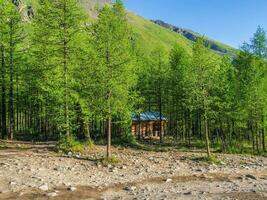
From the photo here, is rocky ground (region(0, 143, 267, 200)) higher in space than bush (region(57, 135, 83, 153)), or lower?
lower

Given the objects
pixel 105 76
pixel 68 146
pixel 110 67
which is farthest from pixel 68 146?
pixel 110 67

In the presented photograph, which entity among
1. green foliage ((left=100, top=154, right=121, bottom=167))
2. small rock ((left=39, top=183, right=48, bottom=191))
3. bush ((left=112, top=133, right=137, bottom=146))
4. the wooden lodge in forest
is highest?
the wooden lodge in forest

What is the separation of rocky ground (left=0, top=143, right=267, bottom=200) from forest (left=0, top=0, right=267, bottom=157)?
2.87 meters

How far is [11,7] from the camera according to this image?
1545 inches

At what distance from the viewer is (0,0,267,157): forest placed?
30531 mm

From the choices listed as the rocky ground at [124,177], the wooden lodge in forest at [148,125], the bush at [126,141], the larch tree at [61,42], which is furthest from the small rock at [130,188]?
the wooden lodge in forest at [148,125]

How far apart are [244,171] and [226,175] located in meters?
2.68

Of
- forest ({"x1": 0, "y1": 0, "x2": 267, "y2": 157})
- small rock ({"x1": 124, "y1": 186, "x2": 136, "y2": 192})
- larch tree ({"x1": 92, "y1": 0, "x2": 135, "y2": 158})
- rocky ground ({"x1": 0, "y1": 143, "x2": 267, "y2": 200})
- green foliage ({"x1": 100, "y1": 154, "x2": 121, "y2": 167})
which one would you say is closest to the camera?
rocky ground ({"x1": 0, "y1": 143, "x2": 267, "y2": 200})

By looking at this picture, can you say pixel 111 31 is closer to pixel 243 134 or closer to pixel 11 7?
pixel 11 7

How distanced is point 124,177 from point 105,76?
27.6ft

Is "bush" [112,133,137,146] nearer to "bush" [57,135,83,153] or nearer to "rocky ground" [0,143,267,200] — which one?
"rocky ground" [0,143,267,200]

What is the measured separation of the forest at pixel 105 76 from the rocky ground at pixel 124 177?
2871 mm

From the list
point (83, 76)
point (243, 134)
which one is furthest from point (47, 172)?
point (243, 134)

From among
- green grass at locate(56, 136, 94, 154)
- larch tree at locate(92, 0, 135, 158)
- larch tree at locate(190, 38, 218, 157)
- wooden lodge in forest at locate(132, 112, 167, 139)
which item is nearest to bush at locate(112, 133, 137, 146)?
green grass at locate(56, 136, 94, 154)
